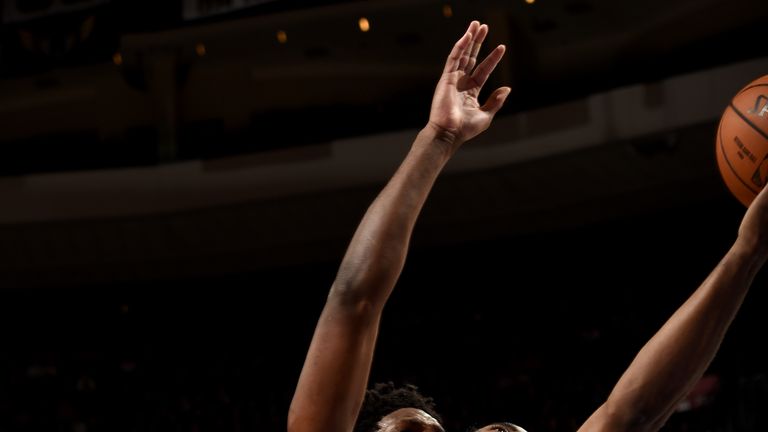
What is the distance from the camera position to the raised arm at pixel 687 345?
1359 mm

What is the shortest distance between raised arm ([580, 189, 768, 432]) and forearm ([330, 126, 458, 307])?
34cm

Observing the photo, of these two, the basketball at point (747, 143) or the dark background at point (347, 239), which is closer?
the basketball at point (747, 143)

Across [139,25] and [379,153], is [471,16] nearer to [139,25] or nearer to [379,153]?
[379,153]

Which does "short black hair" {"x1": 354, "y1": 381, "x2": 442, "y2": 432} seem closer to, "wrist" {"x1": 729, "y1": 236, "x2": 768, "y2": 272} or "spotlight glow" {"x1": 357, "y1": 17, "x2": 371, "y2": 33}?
"wrist" {"x1": 729, "y1": 236, "x2": 768, "y2": 272}

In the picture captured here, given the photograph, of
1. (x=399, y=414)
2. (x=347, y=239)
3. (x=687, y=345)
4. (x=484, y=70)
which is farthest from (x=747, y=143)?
(x=347, y=239)

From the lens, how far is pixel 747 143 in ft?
7.71

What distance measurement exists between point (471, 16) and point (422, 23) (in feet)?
1.64

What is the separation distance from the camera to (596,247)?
978 cm

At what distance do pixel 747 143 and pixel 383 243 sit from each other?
1.33 m

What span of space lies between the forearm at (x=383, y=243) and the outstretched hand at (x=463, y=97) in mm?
116

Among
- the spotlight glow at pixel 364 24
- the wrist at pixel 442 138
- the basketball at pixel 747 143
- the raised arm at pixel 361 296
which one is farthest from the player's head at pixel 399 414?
the spotlight glow at pixel 364 24

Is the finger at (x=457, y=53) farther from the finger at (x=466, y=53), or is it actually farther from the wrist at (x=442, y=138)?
the wrist at (x=442, y=138)

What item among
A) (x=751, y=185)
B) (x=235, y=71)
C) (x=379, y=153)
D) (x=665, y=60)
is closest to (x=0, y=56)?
(x=235, y=71)

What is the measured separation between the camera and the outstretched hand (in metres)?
1.46
